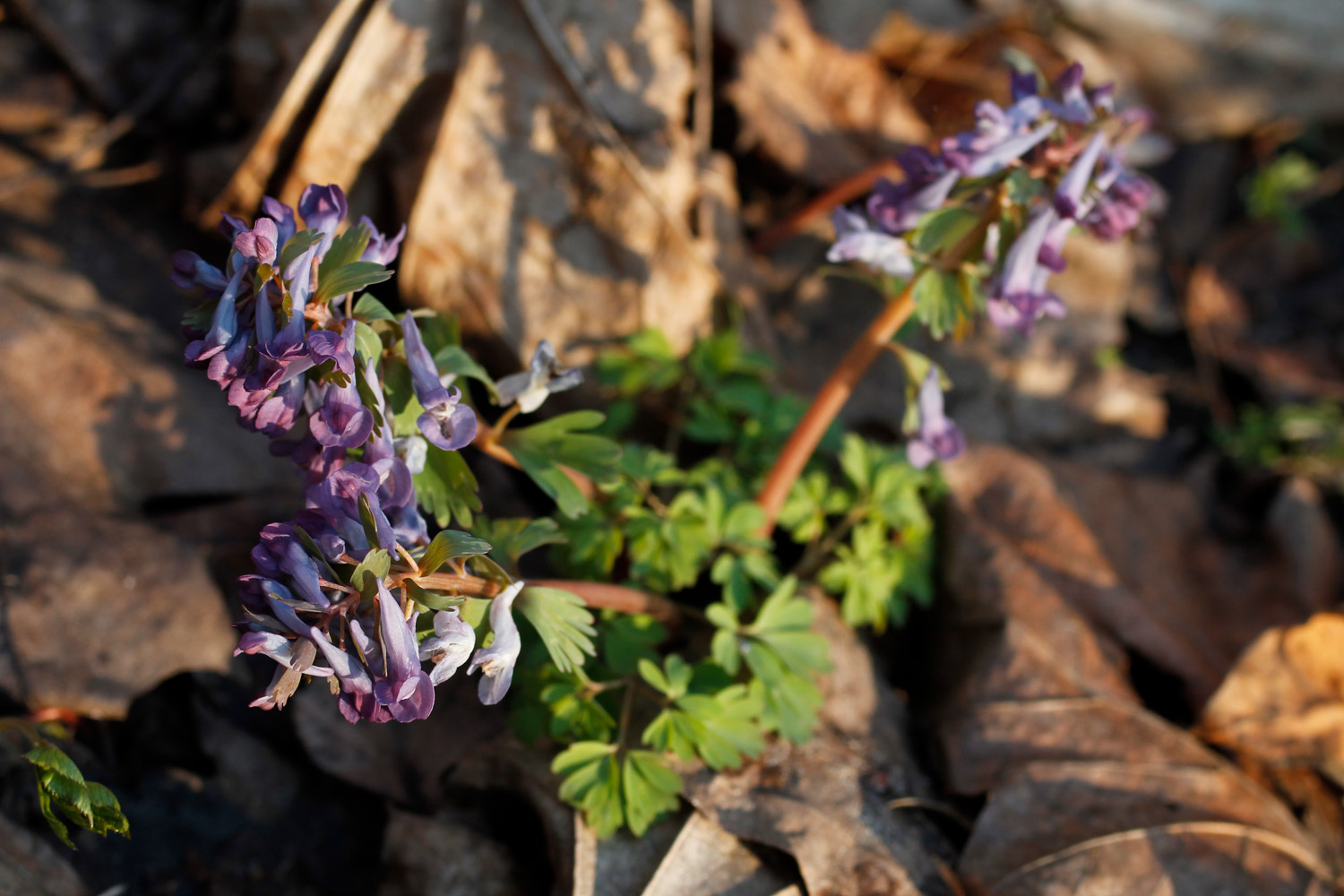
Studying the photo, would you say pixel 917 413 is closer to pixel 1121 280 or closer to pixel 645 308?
pixel 645 308

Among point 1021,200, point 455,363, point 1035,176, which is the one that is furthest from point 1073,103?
point 455,363

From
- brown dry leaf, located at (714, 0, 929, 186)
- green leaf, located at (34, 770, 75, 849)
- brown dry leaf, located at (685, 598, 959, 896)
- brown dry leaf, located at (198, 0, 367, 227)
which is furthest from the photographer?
brown dry leaf, located at (714, 0, 929, 186)

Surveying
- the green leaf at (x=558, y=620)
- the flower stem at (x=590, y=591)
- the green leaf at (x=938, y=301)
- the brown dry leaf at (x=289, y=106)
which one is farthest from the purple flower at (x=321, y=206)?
the brown dry leaf at (x=289, y=106)

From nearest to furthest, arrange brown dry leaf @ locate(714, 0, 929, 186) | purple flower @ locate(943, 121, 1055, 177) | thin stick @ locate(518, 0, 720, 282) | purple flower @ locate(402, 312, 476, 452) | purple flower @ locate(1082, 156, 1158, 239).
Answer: purple flower @ locate(402, 312, 476, 452), purple flower @ locate(943, 121, 1055, 177), purple flower @ locate(1082, 156, 1158, 239), thin stick @ locate(518, 0, 720, 282), brown dry leaf @ locate(714, 0, 929, 186)

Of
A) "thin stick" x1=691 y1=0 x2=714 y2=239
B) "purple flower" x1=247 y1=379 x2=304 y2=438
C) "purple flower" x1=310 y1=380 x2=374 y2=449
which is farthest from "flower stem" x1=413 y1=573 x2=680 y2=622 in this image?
"thin stick" x1=691 y1=0 x2=714 y2=239

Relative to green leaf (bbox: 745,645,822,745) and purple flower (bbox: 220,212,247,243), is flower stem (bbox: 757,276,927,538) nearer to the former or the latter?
green leaf (bbox: 745,645,822,745)

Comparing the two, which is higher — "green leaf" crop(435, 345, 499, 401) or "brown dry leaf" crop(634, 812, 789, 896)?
"green leaf" crop(435, 345, 499, 401)
